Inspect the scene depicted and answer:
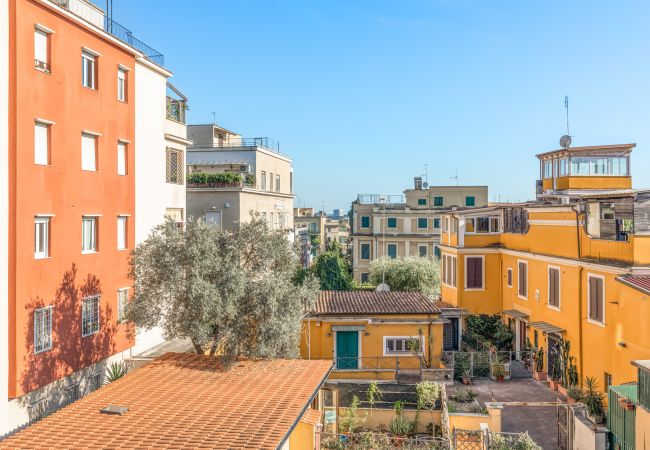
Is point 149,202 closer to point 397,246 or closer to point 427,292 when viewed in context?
point 427,292

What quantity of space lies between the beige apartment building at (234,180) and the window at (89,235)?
702cm

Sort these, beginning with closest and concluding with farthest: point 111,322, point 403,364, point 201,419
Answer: point 201,419
point 111,322
point 403,364

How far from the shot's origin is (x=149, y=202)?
880 inches

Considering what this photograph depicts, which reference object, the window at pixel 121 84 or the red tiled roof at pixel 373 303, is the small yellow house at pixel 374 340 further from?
the window at pixel 121 84

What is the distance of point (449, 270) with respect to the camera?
104 feet

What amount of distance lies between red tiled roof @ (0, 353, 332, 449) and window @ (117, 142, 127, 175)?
7.44 metres

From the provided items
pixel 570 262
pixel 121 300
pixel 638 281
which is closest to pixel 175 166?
pixel 121 300

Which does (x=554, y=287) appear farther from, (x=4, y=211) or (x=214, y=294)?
(x=4, y=211)

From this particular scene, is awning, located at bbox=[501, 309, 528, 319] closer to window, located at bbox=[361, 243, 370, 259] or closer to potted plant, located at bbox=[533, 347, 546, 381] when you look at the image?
potted plant, located at bbox=[533, 347, 546, 381]

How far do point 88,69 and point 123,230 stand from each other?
5.61 m

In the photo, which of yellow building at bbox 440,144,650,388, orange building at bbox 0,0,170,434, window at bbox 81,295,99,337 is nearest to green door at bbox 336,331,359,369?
yellow building at bbox 440,144,650,388

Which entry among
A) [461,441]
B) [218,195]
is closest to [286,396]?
[461,441]

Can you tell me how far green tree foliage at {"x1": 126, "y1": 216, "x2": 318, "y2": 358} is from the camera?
51.3 ft

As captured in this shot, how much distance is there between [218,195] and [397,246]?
29.6 meters
